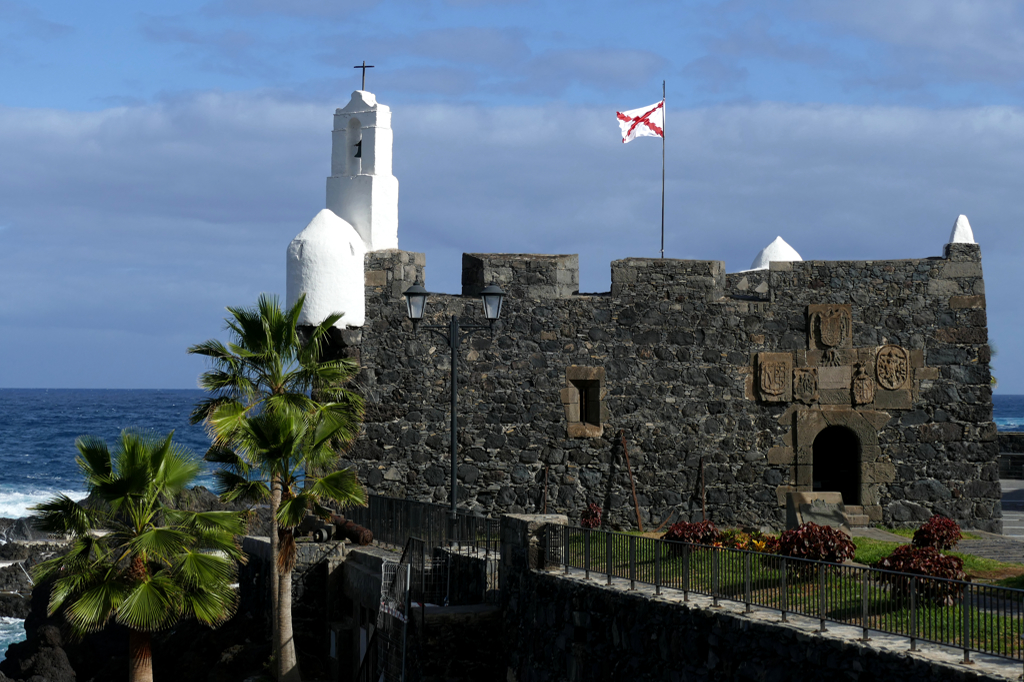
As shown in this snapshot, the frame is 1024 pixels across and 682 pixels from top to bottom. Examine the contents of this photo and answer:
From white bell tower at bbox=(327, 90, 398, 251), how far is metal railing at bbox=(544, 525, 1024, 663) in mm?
8537

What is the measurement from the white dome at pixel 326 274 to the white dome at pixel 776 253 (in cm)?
917

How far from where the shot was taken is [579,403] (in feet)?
66.4

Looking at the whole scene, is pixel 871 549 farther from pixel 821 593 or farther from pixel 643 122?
pixel 643 122

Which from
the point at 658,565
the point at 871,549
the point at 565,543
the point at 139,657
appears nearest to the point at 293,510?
the point at 139,657

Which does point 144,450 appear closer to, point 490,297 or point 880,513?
point 490,297

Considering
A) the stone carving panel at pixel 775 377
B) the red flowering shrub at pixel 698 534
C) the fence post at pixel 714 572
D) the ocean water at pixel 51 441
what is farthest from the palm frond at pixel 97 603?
the stone carving panel at pixel 775 377

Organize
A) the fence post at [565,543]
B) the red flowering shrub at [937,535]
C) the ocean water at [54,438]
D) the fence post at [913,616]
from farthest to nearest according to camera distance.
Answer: the ocean water at [54,438] → the red flowering shrub at [937,535] → the fence post at [565,543] → the fence post at [913,616]

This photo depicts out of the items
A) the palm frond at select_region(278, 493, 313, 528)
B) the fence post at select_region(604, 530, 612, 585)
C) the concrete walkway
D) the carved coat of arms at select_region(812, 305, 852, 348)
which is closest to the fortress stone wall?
the carved coat of arms at select_region(812, 305, 852, 348)

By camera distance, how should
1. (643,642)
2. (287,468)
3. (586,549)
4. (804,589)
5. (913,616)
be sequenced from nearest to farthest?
(913,616), (804,589), (643,642), (586,549), (287,468)

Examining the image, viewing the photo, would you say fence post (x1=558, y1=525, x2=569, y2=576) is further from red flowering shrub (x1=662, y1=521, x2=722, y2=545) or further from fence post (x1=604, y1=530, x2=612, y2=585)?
red flowering shrub (x1=662, y1=521, x2=722, y2=545)

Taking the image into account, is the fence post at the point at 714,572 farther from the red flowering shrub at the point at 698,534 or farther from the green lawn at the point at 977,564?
the green lawn at the point at 977,564

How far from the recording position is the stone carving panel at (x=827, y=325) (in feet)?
66.7

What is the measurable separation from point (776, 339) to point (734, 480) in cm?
258

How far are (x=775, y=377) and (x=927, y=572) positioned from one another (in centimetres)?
956
